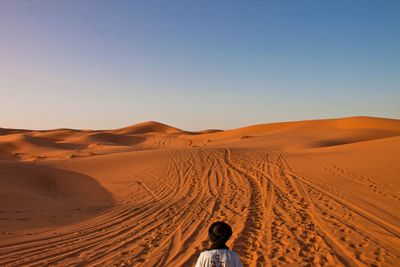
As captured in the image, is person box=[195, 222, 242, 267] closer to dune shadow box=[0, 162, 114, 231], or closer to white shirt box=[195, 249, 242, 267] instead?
white shirt box=[195, 249, 242, 267]

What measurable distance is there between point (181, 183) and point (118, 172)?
520cm

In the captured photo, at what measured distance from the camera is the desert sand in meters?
6.54

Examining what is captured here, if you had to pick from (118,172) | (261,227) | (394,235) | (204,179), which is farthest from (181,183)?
(394,235)

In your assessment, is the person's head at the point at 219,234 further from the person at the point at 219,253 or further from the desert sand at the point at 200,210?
the desert sand at the point at 200,210

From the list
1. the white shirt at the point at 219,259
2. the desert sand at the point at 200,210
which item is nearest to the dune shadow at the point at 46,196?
the desert sand at the point at 200,210

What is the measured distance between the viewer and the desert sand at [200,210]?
6.54m

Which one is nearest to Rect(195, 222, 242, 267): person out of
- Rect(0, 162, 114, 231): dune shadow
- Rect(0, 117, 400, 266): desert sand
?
Rect(0, 117, 400, 266): desert sand

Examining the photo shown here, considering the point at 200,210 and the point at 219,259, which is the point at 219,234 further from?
the point at 200,210

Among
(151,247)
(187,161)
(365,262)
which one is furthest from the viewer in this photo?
(187,161)

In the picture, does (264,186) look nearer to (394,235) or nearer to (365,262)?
(394,235)

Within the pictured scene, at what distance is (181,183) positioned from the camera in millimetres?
15070

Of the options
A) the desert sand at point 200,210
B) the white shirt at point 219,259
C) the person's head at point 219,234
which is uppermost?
the person's head at point 219,234

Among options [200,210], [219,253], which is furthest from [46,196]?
[219,253]

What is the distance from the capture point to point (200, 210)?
33.6 feet
